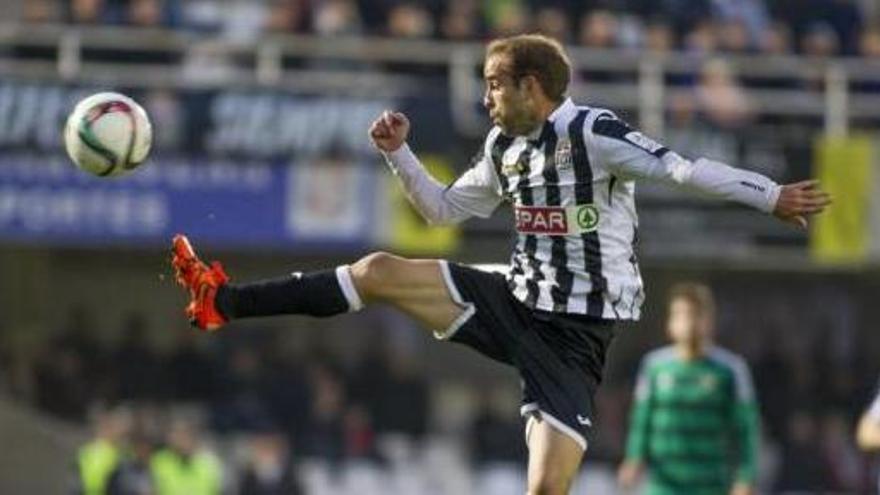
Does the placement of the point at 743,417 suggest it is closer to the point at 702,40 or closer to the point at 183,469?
the point at 183,469

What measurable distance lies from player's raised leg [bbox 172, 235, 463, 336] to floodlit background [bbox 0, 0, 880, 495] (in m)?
8.32

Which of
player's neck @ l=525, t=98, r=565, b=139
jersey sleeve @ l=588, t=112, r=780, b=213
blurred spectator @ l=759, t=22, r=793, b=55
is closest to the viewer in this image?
jersey sleeve @ l=588, t=112, r=780, b=213

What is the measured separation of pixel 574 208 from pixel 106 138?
6.17 ft

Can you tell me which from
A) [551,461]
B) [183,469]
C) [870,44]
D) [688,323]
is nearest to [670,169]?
[551,461]

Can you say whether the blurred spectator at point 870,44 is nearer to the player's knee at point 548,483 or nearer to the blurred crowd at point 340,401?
the blurred crowd at point 340,401

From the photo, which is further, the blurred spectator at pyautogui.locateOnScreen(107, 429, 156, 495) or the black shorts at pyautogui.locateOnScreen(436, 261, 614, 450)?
the blurred spectator at pyautogui.locateOnScreen(107, 429, 156, 495)

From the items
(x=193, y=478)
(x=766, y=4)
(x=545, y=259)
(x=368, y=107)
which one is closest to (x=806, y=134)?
(x=766, y=4)

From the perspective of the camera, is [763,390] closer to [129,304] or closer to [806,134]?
[806,134]

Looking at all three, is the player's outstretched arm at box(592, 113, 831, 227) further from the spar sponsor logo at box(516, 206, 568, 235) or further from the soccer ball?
the soccer ball

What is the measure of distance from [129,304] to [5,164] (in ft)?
11.9

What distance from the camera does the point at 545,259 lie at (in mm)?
9281

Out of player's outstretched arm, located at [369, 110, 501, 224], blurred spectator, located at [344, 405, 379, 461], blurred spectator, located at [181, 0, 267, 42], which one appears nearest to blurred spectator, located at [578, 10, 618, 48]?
blurred spectator, located at [181, 0, 267, 42]

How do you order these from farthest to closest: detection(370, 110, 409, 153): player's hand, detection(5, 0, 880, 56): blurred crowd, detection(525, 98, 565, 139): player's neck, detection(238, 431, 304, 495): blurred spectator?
1. detection(5, 0, 880, 56): blurred crowd
2. detection(238, 431, 304, 495): blurred spectator
3. detection(370, 110, 409, 153): player's hand
4. detection(525, 98, 565, 139): player's neck

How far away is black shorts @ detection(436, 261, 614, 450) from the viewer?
9.26 m
